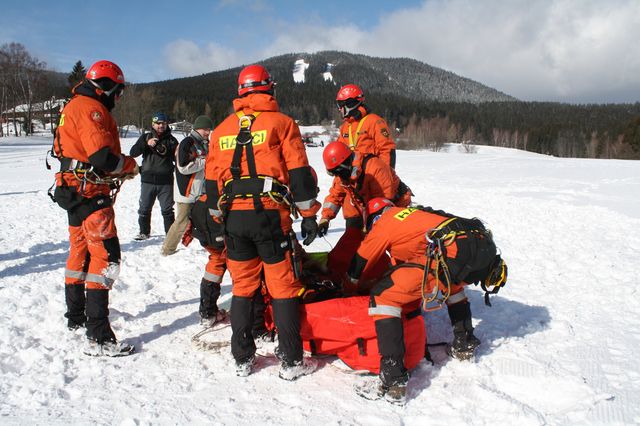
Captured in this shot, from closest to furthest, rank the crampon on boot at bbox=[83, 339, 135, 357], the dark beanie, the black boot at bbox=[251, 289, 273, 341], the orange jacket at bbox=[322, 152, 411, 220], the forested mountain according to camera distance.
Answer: the crampon on boot at bbox=[83, 339, 135, 357] → the black boot at bbox=[251, 289, 273, 341] → the orange jacket at bbox=[322, 152, 411, 220] → the dark beanie → the forested mountain

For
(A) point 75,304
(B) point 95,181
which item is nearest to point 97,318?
(A) point 75,304

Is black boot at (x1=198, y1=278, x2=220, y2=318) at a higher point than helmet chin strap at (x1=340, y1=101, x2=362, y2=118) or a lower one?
lower

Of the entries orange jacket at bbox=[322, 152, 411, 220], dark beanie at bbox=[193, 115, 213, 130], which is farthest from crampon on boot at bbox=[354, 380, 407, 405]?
dark beanie at bbox=[193, 115, 213, 130]

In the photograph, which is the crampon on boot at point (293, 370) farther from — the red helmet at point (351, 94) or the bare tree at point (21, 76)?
the bare tree at point (21, 76)

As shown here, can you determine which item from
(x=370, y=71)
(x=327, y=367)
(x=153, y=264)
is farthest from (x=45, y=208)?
(x=370, y=71)

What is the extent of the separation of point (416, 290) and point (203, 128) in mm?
3831

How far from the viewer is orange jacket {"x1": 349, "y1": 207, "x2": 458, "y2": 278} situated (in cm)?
328

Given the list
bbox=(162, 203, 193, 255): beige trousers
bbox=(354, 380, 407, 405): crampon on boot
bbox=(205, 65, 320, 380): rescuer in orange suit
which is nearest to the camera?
bbox=(354, 380, 407, 405): crampon on boot

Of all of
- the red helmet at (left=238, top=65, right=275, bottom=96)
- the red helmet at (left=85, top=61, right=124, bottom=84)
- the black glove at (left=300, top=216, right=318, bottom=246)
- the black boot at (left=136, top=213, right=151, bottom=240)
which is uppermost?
the red helmet at (left=85, top=61, right=124, bottom=84)

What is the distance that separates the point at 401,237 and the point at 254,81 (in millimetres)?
1641

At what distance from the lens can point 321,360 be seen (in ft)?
11.9

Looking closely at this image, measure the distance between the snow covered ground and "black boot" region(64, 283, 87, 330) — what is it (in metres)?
0.11

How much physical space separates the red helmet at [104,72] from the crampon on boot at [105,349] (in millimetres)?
2176

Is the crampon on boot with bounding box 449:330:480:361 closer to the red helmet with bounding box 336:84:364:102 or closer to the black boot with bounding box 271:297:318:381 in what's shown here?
the black boot with bounding box 271:297:318:381
